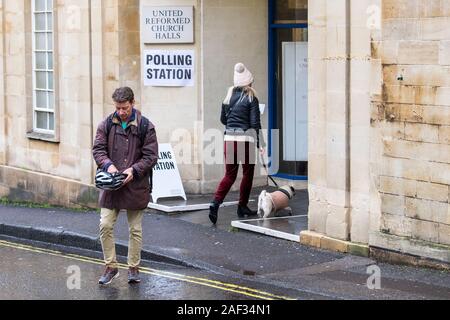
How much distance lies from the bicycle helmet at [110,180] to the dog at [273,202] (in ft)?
12.1

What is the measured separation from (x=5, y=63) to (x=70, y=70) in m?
2.47

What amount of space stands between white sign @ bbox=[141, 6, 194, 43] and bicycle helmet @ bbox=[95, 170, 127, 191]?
538 cm

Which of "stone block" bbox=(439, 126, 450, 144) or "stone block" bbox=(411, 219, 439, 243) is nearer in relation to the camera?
"stone block" bbox=(439, 126, 450, 144)

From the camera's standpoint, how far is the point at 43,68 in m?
17.5

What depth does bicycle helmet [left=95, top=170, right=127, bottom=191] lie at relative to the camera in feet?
32.7

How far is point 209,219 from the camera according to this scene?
1373 centimetres

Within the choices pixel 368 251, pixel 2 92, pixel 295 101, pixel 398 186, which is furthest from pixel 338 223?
pixel 2 92

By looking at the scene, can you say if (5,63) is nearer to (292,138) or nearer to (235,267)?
(292,138)

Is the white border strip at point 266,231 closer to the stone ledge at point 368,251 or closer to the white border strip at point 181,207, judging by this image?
the stone ledge at point 368,251

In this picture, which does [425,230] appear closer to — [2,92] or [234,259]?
[234,259]

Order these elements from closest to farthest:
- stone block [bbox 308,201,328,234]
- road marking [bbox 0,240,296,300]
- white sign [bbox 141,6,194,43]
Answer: road marking [bbox 0,240,296,300] → stone block [bbox 308,201,328,234] → white sign [bbox 141,6,194,43]

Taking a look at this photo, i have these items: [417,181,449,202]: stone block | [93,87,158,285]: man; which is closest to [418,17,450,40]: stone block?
[417,181,449,202]: stone block

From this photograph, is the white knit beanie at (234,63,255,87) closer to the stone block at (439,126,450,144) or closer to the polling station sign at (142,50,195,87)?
the polling station sign at (142,50,195,87)
